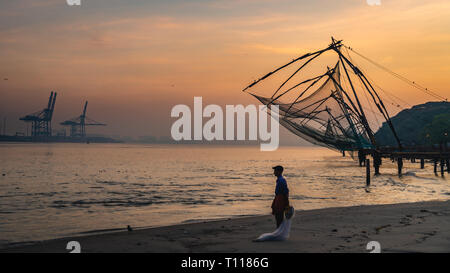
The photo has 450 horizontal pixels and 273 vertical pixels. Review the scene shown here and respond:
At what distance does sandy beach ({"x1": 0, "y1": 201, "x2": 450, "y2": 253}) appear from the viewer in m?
8.49

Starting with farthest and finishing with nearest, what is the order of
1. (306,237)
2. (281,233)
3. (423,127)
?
(423,127) → (306,237) → (281,233)

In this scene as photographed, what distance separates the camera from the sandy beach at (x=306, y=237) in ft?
27.9

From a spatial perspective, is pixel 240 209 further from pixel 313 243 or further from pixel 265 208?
pixel 313 243

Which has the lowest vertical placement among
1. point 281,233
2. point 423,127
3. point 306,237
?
point 306,237

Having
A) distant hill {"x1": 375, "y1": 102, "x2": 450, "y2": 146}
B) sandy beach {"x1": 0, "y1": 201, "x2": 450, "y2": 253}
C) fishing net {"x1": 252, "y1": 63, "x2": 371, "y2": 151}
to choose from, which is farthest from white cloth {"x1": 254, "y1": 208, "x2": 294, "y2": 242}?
distant hill {"x1": 375, "y1": 102, "x2": 450, "y2": 146}

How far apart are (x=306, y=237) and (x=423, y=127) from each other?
107316 mm

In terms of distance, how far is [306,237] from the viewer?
31.7 ft

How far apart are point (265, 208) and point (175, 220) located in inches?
198

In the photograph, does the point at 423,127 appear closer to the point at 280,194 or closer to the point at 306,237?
the point at 306,237

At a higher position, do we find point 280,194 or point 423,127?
point 423,127

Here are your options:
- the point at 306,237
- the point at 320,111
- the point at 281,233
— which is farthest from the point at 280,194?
the point at 320,111

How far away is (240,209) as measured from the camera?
19453 mm

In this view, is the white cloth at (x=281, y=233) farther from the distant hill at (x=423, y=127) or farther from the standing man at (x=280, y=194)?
the distant hill at (x=423, y=127)

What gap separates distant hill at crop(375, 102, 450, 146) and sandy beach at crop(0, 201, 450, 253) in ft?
223
